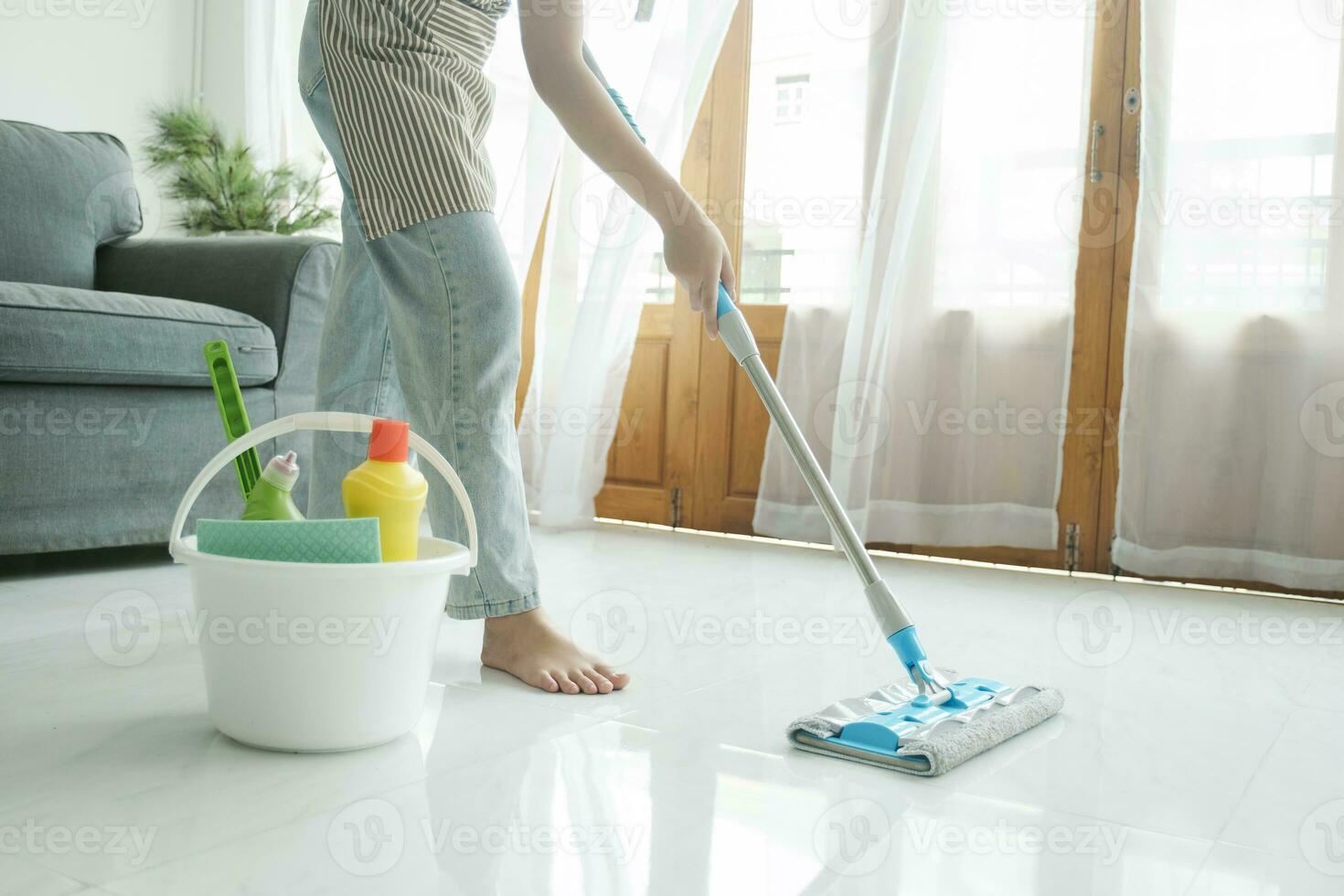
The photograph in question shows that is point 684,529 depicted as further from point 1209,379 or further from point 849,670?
point 849,670

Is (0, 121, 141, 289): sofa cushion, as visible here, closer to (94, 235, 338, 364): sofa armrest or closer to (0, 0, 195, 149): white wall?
(94, 235, 338, 364): sofa armrest

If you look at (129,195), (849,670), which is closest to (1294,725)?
(849,670)

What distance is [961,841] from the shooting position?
83cm

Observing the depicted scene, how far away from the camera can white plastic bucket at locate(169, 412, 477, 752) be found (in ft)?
2.95

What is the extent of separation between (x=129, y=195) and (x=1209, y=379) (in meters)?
2.24

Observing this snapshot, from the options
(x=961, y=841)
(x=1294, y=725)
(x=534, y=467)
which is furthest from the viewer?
(x=534, y=467)

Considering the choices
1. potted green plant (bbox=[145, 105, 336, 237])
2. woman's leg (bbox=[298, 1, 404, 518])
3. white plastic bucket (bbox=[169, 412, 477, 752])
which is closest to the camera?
white plastic bucket (bbox=[169, 412, 477, 752])

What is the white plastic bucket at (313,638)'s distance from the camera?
0.90 meters

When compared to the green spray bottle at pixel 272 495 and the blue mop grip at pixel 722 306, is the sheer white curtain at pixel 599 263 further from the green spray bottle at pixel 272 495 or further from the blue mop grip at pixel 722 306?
the green spray bottle at pixel 272 495

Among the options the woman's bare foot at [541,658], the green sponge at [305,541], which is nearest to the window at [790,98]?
the woman's bare foot at [541,658]


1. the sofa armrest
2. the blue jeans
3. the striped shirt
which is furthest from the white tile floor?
the sofa armrest

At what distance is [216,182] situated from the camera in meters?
2.83

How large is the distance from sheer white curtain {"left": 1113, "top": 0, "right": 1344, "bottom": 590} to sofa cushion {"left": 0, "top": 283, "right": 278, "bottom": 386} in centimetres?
168

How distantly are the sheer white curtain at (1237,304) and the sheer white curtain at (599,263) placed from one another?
1013mm
